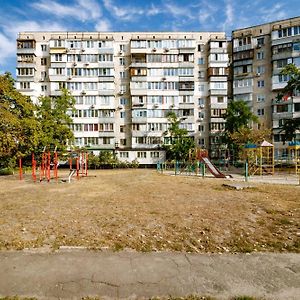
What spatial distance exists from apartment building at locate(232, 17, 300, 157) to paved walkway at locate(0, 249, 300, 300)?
46581mm

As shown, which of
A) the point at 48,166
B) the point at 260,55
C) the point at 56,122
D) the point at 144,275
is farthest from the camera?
the point at 260,55

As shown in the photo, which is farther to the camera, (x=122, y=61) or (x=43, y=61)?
(x=122, y=61)

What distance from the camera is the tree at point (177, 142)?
44438mm

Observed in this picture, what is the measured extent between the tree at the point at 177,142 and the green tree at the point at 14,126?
26.9 m

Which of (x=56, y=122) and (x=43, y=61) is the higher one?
(x=43, y=61)

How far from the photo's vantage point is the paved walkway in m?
4.22

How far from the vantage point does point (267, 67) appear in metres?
48.4

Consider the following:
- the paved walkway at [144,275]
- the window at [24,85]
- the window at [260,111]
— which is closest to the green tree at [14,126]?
the paved walkway at [144,275]

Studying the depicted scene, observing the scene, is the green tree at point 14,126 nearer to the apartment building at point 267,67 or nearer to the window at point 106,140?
the window at point 106,140

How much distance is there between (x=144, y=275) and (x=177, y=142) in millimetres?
40600

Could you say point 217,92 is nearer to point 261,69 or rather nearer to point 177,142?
point 261,69

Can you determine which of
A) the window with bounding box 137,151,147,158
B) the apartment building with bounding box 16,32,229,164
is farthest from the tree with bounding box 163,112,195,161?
the window with bounding box 137,151,147,158

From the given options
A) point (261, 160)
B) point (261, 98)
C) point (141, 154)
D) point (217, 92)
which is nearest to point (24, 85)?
point (141, 154)

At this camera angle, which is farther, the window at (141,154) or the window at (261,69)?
the window at (261,69)
